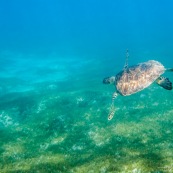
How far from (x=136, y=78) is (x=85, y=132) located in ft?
30.0

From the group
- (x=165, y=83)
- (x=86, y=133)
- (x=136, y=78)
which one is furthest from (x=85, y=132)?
(x=165, y=83)

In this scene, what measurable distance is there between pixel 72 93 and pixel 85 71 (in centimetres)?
1924

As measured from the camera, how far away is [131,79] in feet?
61.7

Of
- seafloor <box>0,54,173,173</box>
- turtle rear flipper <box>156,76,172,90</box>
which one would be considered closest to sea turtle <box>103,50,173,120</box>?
turtle rear flipper <box>156,76,172,90</box>

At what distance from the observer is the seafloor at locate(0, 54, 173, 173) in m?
20.0

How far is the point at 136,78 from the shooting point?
62.0 ft

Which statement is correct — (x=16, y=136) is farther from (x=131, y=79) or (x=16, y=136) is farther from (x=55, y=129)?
(x=131, y=79)

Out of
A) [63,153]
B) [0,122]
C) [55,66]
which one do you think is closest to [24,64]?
[55,66]

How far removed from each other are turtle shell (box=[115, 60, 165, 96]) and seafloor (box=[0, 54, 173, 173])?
17.5ft

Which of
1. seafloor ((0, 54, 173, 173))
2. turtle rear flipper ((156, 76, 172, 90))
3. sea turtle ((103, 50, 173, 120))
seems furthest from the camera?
seafloor ((0, 54, 173, 173))

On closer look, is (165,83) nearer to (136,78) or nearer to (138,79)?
(138,79)

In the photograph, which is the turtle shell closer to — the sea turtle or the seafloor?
the sea turtle

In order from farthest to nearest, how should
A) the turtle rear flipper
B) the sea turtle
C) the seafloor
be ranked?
the seafloor
the sea turtle
the turtle rear flipper

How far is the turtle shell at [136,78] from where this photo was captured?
60.8ft
